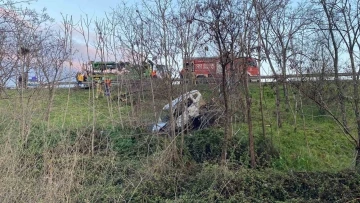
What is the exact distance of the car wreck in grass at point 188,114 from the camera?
6.74 meters

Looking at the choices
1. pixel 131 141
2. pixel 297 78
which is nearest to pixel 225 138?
pixel 297 78

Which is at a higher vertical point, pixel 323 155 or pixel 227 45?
pixel 227 45

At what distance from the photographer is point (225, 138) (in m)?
6.03

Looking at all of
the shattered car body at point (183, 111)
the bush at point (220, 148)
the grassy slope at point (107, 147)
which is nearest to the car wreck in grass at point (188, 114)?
the shattered car body at point (183, 111)

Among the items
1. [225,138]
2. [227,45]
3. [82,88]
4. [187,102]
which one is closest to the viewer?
[227,45]

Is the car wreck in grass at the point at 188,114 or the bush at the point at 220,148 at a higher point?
the car wreck in grass at the point at 188,114

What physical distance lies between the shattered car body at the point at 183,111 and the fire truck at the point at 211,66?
440 mm

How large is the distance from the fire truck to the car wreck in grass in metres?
0.44

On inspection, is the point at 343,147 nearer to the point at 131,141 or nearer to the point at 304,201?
the point at 304,201

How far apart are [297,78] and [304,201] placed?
8.25 feet

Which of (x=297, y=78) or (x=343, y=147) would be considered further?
(x=343, y=147)

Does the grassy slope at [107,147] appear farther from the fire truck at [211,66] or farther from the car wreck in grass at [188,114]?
the fire truck at [211,66]

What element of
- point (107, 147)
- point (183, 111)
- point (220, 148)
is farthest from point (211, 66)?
point (107, 147)

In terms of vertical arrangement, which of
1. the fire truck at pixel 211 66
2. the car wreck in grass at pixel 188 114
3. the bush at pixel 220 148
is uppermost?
the fire truck at pixel 211 66
